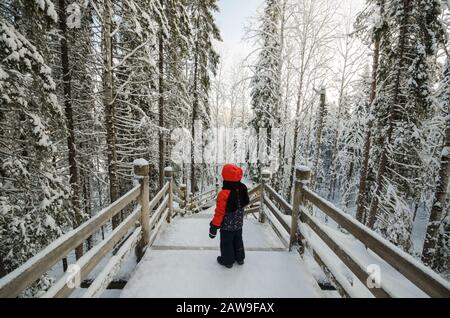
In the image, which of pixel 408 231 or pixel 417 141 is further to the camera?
Result: pixel 408 231

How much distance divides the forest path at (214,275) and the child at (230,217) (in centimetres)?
19

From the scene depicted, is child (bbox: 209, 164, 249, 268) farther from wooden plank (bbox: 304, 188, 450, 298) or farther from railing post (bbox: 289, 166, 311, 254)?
wooden plank (bbox: 304, 188, 450, 298)

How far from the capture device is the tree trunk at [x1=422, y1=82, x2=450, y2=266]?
27.7 ft

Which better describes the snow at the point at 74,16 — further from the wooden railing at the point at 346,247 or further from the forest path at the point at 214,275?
the wooden railing at the point at 346,247

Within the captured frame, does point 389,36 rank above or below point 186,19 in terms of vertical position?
below

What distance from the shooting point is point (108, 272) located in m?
3.01

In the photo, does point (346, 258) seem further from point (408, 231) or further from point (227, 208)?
point (408, 231)

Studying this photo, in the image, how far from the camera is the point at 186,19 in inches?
402

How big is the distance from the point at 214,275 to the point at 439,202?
30.6ft

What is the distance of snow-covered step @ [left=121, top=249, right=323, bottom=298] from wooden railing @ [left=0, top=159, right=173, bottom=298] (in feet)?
1.28
